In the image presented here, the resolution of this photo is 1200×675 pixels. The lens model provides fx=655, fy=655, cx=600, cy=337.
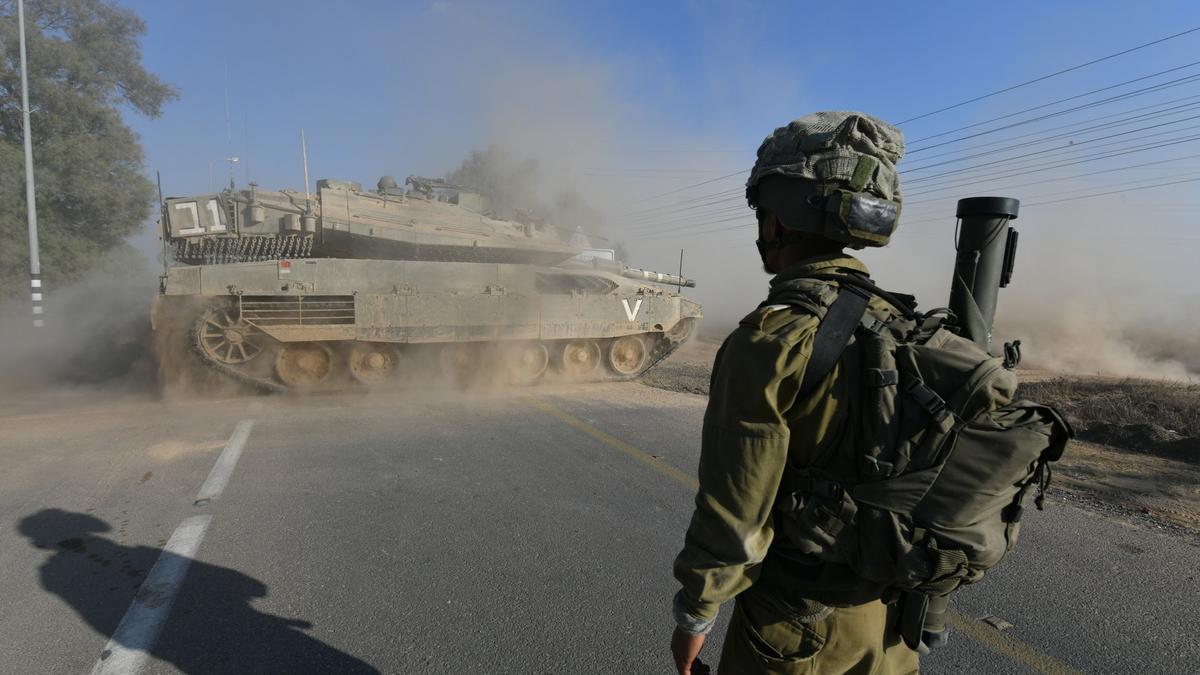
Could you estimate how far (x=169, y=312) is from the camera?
337 inches

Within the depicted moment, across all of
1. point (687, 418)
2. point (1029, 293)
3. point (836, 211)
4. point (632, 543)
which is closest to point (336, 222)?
point (687, 418)

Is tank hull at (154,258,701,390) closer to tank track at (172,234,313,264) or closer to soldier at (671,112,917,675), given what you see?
tank track at (172,234,313,264)

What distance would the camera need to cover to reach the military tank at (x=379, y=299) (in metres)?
8.78

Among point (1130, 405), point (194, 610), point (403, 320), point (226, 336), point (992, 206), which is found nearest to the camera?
point (992, 206)

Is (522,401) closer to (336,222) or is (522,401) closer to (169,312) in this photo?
(336,222)

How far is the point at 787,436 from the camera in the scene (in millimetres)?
1242

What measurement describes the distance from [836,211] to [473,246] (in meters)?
9.74

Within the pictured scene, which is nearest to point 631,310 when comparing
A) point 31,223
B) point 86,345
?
point 86,345

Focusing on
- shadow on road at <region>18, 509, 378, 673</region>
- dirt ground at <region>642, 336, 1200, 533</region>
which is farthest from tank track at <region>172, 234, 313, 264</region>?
shadow on road at <region>18, 509, 378, 673</region>

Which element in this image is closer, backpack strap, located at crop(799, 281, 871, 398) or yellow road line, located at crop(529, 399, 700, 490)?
backpack strap, located at crop(799, 281, 871, 398)

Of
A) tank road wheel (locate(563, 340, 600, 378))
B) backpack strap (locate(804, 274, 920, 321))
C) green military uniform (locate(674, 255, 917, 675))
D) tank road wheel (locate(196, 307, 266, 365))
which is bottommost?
tank road wheel (locate(563, 340, 600, 378))

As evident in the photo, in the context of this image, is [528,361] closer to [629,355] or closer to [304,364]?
[629,355]

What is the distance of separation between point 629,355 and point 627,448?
5.72 meters

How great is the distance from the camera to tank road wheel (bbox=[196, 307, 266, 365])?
338 inches
